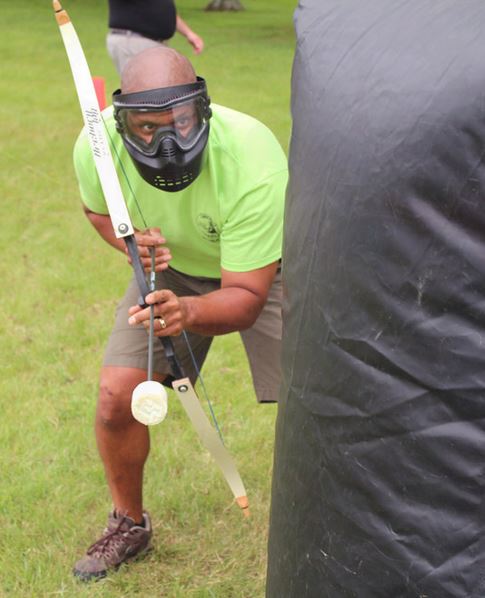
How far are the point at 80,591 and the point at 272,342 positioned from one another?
1.11 m

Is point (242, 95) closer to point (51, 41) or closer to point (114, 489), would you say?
point (51, 41)

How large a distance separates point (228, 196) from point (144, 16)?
18.3 feet

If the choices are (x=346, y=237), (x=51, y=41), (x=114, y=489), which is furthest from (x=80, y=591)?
(x=51, y=41)

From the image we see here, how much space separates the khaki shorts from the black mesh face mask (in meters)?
0.63

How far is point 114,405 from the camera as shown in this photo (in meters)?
3.24

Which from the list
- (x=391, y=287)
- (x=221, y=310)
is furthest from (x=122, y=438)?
(x=391, y=287)

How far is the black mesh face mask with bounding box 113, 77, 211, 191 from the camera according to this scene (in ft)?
9.32

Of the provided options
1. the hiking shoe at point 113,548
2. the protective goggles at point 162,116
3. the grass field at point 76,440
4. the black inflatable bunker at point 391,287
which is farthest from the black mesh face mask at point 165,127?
A: the grass field at point 76,440

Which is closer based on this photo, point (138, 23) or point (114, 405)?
point (114, 405)

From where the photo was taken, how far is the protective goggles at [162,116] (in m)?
2.84

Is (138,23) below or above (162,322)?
below

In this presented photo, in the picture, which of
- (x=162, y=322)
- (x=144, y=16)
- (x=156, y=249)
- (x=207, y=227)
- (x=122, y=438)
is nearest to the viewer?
(x=162, y=322)

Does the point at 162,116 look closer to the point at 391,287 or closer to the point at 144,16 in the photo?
the point at 391,287

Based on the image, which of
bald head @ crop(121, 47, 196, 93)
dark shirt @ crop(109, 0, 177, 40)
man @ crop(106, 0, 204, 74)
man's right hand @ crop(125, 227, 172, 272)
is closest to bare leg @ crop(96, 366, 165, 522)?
man's right hand @ crop(125, 227, 172, 272)
